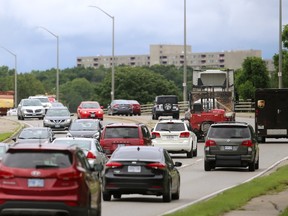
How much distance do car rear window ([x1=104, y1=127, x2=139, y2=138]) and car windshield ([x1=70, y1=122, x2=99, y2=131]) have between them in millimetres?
11502

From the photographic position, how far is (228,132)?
132ft

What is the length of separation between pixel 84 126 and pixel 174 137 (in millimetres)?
5716

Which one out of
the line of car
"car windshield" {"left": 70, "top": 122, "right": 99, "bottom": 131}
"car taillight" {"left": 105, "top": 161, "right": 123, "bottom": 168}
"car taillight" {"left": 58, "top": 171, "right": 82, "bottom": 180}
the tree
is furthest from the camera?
the tree

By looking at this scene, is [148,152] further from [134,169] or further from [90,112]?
[90,112]

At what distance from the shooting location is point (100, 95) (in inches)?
6914

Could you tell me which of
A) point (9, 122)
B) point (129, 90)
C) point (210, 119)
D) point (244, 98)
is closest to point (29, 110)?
point (9, 122)

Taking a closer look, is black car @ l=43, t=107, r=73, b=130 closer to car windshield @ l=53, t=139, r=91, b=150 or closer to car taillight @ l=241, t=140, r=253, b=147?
car taillight @ l=241, t=140, r=253, b=147

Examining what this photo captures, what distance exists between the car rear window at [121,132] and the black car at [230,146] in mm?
2745

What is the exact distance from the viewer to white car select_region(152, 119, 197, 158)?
49.5 m

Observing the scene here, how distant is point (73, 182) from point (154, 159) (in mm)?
8004

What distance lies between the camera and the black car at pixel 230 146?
3994 centimetres

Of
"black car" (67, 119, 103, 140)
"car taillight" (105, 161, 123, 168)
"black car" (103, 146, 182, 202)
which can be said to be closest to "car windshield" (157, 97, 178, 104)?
"black car" (67, 119, 103, 140)

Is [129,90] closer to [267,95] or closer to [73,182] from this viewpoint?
[267,95]

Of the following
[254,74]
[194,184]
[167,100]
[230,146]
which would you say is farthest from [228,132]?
[254,74]
